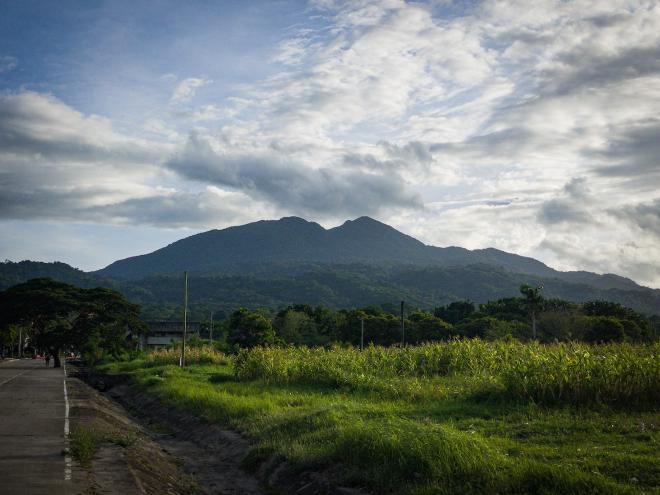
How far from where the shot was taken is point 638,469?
9.53m

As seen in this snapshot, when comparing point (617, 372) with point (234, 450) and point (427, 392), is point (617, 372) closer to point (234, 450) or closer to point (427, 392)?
point (427, 392)

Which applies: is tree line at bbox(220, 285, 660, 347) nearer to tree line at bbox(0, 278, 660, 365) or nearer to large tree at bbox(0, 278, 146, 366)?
tree line at bbox(0, 278, 660, 365)

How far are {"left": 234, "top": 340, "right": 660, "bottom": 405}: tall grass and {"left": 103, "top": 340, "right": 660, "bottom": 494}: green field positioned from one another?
0.15ft

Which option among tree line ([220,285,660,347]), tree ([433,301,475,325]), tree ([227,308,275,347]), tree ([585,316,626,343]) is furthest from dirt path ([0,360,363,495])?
tree ([433,301,475,325])

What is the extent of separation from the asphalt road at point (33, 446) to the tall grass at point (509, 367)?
32.3 ft

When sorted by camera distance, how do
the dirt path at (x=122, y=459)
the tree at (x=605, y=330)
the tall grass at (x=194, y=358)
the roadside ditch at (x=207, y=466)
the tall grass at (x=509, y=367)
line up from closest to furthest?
the dirt path at (x=122, y=459), the roadside ditch at (x=207, y=466), the tall grass at (x=509, y=367), the tall grass at (x=194, y=358), the tree at (x=605, y=330)

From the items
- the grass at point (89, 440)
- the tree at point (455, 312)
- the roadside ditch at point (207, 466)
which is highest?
the tree at point (455, 312)

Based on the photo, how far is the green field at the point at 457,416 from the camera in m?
9.92

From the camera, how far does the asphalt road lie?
36.3ft

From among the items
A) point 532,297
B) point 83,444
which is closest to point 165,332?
point 532,297

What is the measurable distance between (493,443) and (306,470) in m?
3.83

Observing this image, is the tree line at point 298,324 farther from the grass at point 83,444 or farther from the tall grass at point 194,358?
the grass at point 83,444

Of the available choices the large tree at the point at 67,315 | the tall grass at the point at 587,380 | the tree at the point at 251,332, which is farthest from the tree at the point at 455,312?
the tall grass at the point at 587,380

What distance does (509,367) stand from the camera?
21141mm
